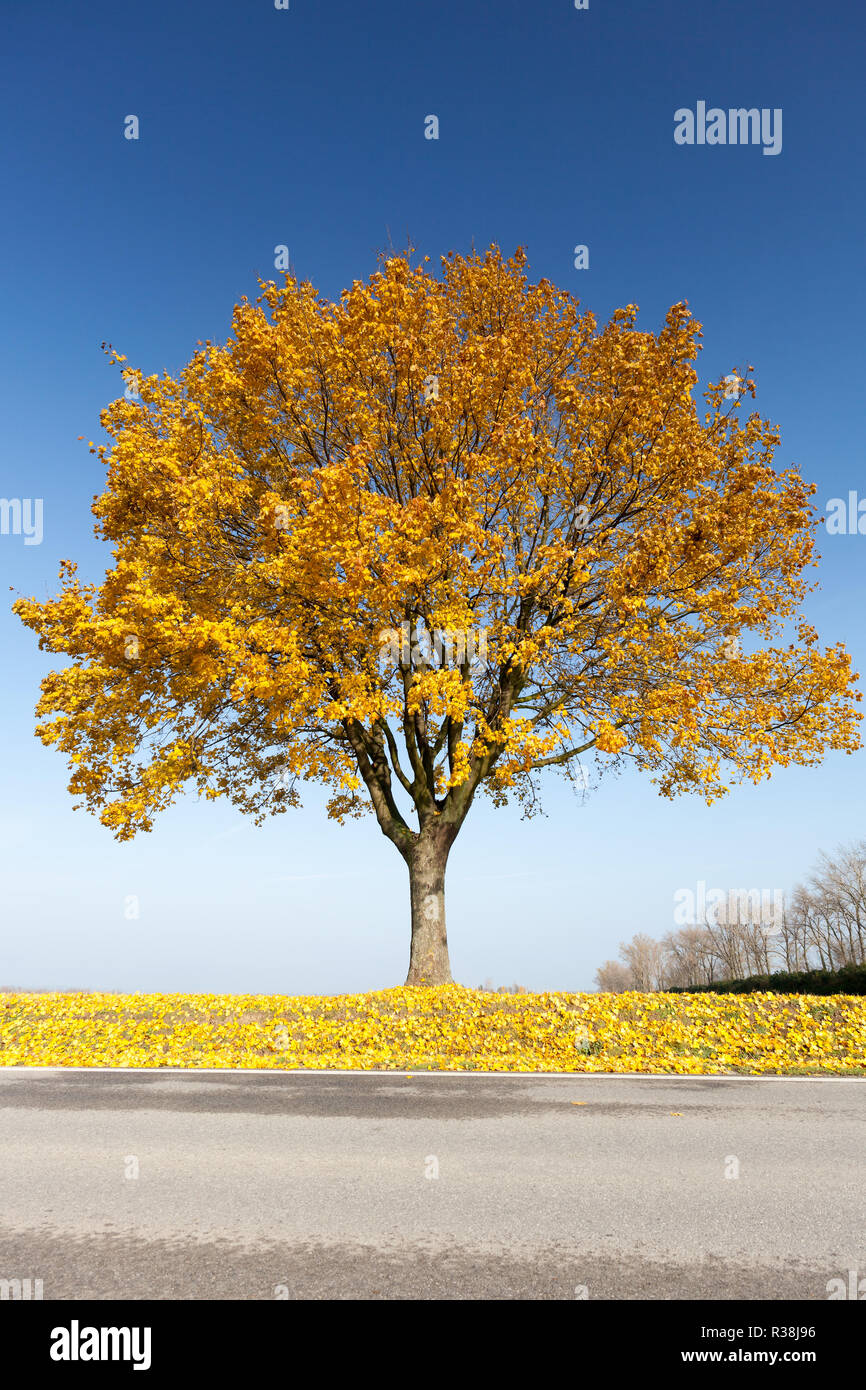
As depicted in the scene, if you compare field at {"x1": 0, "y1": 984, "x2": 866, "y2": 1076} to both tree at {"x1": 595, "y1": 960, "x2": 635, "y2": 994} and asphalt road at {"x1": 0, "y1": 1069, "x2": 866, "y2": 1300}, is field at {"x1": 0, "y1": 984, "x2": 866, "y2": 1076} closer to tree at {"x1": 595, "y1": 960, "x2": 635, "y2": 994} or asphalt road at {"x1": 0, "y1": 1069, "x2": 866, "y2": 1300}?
asphalt road at {"x1": 0, "y1": 1069, "x2": 866, "y2": 1300}

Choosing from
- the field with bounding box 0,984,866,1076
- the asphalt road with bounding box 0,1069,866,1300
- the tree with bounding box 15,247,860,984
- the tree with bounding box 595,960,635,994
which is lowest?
the tree with bounding box 595,960,635,994

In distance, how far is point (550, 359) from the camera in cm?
Result: 1720

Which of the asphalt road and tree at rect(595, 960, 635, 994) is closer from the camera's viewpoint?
the asphalt road

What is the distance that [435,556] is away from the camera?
46.6ft

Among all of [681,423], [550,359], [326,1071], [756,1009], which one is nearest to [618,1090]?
[326,1071]

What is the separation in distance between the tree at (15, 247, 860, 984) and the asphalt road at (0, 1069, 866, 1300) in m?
6.92

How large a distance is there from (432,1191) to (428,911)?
1127 centimetres

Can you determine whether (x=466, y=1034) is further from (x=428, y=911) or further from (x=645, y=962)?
(x=645, y=962)

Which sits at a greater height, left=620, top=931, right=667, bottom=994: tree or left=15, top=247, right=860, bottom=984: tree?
left=15, top=247, right=860, bottom=984: tree

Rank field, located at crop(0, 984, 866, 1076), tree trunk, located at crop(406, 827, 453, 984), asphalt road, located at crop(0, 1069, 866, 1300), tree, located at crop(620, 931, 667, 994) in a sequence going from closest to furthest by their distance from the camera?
asphalt road, located at crop(0, 1069, 866, 1300), field, located at crop(0, 984, 866, 1076), tree trunk, located at crop(406, 827, 453, 984), tree, located at crop(620, 931, 667, 994)

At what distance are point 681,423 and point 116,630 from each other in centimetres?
1139

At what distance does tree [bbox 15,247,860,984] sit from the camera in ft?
47.6

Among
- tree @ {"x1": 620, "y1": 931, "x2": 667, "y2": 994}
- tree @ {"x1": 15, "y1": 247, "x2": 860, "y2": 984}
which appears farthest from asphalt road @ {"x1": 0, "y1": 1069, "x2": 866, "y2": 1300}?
tree @ {"x1": 620, "y1": 931, "x2": 667, "y2": 994}
